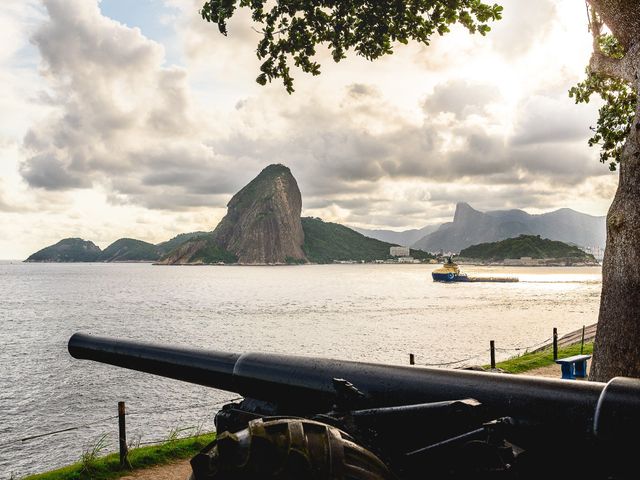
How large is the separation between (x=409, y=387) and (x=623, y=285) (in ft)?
19.1

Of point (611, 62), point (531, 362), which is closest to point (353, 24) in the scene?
point (611, 62)

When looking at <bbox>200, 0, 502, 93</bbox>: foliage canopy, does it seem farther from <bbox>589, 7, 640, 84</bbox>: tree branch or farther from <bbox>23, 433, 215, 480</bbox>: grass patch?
<bbox>23, 433, 215, 480</bbox>: grass patch

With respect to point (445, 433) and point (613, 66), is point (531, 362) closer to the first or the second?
point (613, 66)

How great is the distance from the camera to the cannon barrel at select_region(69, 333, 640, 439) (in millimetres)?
2744

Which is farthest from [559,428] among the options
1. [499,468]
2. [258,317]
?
[258,317]

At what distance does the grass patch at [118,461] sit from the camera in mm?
9352

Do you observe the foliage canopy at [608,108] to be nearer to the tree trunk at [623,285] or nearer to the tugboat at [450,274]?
the tree trunk at [623,285]

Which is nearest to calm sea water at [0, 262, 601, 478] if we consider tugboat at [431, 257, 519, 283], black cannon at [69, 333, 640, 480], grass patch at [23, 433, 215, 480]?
grass patch at [23, 433, 215, 480]

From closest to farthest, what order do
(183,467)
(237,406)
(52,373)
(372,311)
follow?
(237,406)
(183,467)
(52,373)
(372,311)

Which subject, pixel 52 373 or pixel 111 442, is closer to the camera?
pixel 111 442

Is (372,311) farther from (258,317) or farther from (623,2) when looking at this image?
(623,2)

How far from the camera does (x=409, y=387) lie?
3428 millimetres

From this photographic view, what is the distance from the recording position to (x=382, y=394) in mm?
3523

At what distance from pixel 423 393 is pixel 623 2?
25.5 feet
